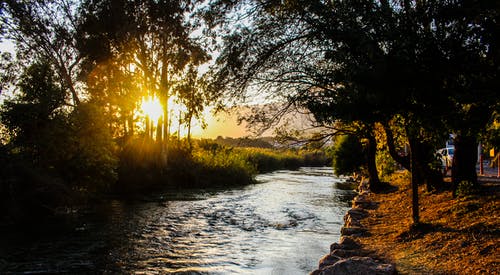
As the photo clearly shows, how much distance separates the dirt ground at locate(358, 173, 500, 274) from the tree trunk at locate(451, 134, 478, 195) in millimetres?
491

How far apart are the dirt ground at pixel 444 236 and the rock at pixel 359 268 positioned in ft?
1.70

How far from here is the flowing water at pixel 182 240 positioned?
9.70 metres

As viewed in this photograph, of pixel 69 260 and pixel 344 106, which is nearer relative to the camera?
pixel 344 106

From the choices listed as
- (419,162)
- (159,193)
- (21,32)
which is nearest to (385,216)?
(419,162)

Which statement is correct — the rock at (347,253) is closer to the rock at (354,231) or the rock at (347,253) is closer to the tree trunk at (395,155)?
the rock at (354,231)

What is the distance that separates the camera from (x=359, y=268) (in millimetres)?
6965

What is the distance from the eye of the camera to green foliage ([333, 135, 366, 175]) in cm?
3256

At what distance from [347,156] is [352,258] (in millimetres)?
26809

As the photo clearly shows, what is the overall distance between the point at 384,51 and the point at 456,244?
157 inches

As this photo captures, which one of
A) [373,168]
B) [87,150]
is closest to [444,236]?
[373,168]

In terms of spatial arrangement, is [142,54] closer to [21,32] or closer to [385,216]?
[21,32]

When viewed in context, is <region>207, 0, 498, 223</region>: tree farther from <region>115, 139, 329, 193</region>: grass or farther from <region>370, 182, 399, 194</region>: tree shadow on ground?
<region>115, 139, 329, 193</region>: grass

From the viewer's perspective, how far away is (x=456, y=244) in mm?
7949

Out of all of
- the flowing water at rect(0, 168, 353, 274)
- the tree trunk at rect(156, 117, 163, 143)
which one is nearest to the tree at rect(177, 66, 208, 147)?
the flowing water at rect(0, 168, 353, 274)
